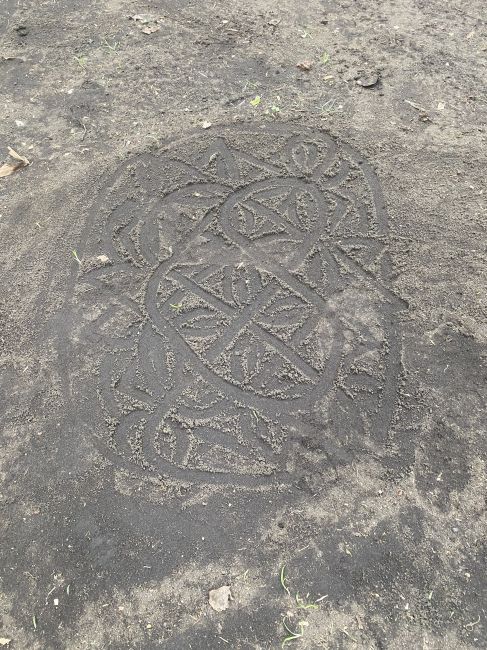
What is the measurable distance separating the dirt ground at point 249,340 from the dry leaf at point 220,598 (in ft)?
0.05

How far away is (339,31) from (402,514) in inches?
170

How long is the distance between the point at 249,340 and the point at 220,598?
1370 mm

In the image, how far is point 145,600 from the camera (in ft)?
7.88

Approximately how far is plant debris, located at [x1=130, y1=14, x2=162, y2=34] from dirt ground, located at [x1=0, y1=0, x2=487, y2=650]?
29 centimetres

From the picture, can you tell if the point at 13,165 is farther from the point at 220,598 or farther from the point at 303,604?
the point at 303,604

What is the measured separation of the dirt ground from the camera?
7.90 ft

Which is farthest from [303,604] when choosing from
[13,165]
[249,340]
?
[13,165]

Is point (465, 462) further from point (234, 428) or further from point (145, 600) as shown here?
point (145, 600)

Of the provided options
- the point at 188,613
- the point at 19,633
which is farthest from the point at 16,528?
the point at 188,613

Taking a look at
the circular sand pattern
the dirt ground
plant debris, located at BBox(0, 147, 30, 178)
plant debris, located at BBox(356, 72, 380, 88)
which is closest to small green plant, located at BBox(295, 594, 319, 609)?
the dirt ground

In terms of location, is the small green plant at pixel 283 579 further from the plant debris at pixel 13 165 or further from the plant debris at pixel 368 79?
the plant debris at pixel 368 79

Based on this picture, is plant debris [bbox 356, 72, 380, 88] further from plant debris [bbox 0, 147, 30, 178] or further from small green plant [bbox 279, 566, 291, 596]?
small green plant [bbox 279, 566, 291, 596]

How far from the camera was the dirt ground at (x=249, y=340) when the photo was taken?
→ 7.90ft

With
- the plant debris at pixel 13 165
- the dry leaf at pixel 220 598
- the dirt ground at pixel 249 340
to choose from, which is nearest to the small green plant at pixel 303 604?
the dirt ground at pixel 249 340
